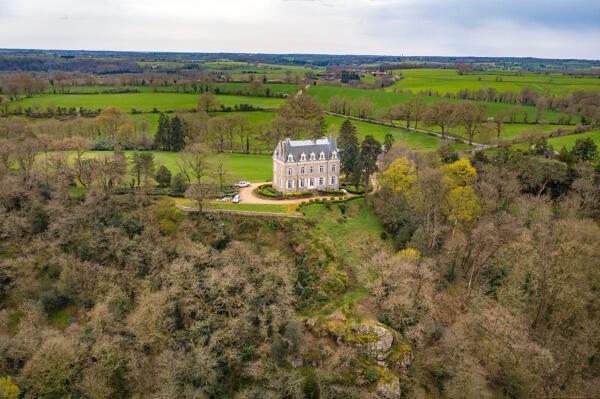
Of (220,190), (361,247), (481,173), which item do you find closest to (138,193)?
(220,190)

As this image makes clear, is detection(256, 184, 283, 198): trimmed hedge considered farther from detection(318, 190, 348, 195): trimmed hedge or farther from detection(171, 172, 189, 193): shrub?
detection(171, 172, 189, 193): shrub

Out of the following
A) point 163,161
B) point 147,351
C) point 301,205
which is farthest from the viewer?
A: point 163,161

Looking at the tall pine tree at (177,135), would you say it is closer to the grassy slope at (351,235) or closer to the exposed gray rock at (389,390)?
the grassy slope at (351,235)

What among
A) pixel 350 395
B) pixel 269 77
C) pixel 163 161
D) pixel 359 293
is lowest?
pixel 350 395

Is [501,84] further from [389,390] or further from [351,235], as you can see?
[389,390]

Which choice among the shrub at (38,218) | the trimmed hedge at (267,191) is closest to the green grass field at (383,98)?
the trimmed hedge at (267,191)

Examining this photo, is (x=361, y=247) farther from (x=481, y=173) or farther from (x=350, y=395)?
(x=481, y=173)

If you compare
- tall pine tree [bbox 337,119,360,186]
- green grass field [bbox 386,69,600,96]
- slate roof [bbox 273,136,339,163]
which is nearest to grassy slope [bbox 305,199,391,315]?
tall pine tree [bbox 337,119,360,186]

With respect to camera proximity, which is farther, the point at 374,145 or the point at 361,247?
the point at 374,145

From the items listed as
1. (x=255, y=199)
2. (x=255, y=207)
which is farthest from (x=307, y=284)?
(x=255, y=199)
